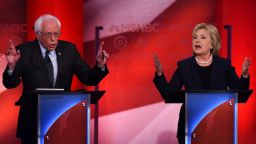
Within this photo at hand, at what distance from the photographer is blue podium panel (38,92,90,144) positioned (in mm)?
3684

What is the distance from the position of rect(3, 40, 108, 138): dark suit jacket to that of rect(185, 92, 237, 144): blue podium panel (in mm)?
775

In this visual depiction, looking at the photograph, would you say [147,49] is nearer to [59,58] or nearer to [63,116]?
[59,58]

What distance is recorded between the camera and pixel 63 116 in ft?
12.4

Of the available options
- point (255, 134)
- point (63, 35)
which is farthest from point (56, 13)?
point (255, 134)

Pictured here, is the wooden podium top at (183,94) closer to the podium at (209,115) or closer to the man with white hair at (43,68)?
the podium at (209,115)

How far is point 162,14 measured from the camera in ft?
21.7

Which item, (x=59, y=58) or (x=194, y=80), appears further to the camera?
(x=194, y=80)

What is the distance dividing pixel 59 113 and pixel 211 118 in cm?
109

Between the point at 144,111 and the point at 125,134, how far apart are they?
363 millimetres

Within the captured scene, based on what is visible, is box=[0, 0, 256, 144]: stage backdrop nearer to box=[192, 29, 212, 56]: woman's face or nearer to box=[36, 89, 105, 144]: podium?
box=[192, 29, 212, 56]: woman's face

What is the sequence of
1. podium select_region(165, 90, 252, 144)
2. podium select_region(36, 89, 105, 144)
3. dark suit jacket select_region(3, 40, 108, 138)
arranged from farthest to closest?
dark suit jacket select_region(3, 40, 108, 138)
podium select_region(165, 90, 252, 144)
podium select_region(36, 89, 105, 144)

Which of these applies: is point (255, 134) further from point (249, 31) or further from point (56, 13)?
point (56, 13)

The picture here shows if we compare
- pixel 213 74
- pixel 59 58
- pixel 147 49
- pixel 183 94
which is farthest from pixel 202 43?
pixel 147 49

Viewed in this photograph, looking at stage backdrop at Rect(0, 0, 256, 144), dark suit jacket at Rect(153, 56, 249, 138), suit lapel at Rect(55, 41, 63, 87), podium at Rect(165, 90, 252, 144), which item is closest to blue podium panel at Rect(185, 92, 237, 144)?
podium at Rect(165, 90, 252, 144)
